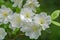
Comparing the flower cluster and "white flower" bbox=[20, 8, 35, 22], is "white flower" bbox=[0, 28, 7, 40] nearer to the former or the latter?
the flower cluster

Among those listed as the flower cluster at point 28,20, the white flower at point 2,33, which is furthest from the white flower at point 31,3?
the white flower at point 2,33

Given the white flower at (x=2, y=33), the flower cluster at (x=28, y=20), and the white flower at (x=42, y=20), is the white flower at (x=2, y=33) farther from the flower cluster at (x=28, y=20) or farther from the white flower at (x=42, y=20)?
the white flower at (x=42, y=20)

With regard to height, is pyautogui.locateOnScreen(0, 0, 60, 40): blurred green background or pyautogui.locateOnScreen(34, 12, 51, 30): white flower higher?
pyautogui.locateOnScreen(34, 12, 51, 30): white flower

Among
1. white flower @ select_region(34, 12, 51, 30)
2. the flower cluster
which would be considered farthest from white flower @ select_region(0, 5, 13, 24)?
white flower @ select_region(34, 12, 51, 30)

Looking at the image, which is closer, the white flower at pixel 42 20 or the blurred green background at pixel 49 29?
the white flower at pixel 42 20

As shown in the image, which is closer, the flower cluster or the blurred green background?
the flower cluster

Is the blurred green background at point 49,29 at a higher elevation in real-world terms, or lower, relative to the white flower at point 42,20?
lower

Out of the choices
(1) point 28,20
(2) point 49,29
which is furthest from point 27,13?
(2) point 49,29

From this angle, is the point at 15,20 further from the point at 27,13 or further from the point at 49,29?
the point at 49,29
